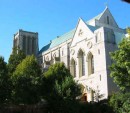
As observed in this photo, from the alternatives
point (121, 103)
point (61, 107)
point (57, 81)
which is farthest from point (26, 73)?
point (121, 103)

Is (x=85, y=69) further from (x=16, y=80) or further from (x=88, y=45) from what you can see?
(x=16, y=80)

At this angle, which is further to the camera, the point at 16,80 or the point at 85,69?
the point at 85,69

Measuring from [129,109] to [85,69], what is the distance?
754 inches

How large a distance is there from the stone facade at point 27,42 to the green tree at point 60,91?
1560 inches

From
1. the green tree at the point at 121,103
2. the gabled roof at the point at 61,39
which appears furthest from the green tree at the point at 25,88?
the gabled roof at the point at 61,39

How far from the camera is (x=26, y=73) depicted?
31.6 metres

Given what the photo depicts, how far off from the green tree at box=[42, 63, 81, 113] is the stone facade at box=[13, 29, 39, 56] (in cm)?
3962

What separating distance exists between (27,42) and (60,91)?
46.3 meters

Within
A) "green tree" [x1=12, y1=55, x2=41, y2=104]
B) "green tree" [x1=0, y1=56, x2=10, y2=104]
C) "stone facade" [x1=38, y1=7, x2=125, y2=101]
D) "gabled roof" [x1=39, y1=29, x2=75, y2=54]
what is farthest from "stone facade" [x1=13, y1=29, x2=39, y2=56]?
"green tree" [x1=0, y1=56, x2=10, y2=104]

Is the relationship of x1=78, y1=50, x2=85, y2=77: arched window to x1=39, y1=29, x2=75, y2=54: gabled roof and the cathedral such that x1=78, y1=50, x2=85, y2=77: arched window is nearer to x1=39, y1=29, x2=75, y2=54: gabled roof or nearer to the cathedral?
the cathedral

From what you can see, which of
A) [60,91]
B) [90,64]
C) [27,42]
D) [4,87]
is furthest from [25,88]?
[27,42]

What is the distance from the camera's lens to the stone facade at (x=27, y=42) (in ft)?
236

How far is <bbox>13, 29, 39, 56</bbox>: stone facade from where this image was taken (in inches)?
2827

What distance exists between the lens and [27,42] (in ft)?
239
